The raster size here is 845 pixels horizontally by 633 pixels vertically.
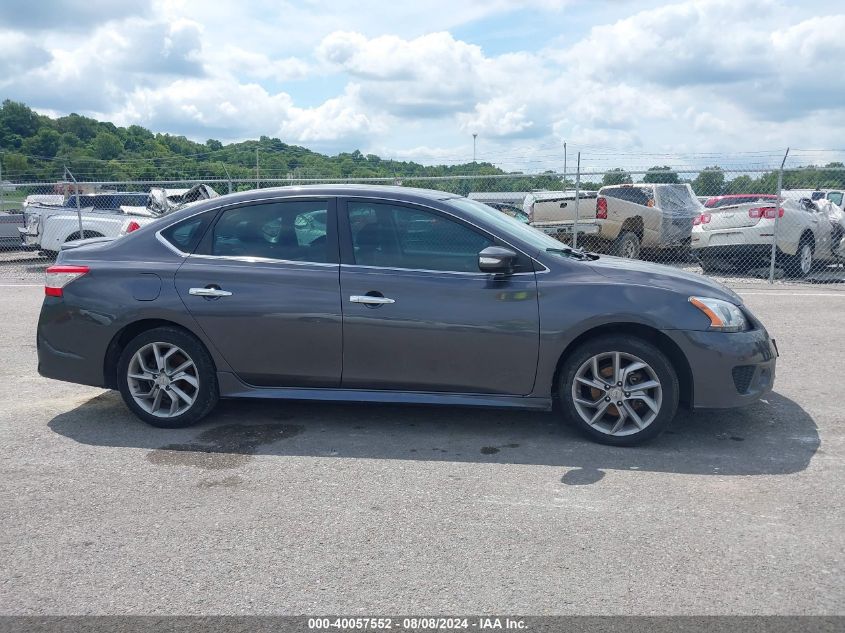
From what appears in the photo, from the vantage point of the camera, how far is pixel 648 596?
3.22m

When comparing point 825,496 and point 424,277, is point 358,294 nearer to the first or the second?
point 424,277

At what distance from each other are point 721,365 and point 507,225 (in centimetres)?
167

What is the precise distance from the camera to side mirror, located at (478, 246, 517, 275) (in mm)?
4922

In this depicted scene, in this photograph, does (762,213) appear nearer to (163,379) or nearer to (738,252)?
(738,252)

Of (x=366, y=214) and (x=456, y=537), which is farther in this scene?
(x=366, y=214)

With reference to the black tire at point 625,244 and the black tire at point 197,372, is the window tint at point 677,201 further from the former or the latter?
the black tire at point 197,372

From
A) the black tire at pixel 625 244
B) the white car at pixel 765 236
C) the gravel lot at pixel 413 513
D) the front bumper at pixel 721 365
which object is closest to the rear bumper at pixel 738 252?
the white car at pixel 765 236

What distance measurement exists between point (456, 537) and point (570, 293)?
6.05 feet

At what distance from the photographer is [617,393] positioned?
4.93 m

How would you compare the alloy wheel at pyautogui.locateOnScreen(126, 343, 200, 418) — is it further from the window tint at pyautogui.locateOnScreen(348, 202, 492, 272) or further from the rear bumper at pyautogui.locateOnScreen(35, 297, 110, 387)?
the window tint at pyautogui.locateOnScreen(348, 202, 492, 272)

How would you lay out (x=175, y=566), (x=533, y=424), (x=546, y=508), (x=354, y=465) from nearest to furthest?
1. (x=175, y=566)
2. (x=546, y=508)
3. (x=354, y=465)
4. (x=533, y=424)

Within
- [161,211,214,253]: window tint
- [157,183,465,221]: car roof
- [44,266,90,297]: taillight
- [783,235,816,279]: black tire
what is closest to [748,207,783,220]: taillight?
[783,235,816,279]: black tire

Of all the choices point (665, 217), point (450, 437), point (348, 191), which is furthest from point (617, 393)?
point (665, 217)

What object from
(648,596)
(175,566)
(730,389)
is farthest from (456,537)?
(730,389)
